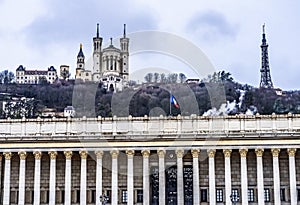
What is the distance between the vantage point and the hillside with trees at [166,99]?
9594 centimetres

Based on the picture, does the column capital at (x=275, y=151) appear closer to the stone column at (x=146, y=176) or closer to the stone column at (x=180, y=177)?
the stone column at (x=180, y=177)

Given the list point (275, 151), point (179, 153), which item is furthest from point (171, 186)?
point (275, 151)

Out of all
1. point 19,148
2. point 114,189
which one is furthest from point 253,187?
point 19,148

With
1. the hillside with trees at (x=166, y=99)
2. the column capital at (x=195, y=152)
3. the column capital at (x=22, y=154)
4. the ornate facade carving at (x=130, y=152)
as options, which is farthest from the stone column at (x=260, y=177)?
the hillside with trees at (x=166, y=99)

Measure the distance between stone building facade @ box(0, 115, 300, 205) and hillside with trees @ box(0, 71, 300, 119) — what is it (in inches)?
975

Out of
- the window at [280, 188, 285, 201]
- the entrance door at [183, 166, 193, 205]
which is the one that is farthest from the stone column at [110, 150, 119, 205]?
the window at [280, 188, 285, 201]

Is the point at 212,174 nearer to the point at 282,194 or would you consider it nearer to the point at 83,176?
the point at 282,194

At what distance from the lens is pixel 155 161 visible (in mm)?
57375

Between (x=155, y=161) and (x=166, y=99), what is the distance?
46085 millimetres

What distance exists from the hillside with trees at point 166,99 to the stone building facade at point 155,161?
2477cm

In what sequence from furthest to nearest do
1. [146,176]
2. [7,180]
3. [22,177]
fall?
1. [22,177]
2. [7,180]
3. [146,176]

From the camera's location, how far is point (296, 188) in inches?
2178

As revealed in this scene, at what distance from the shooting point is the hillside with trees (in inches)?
3777

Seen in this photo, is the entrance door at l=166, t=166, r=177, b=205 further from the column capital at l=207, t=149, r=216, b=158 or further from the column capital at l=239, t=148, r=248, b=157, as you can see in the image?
the column capital at l=239, t=148, r=248, b=157
